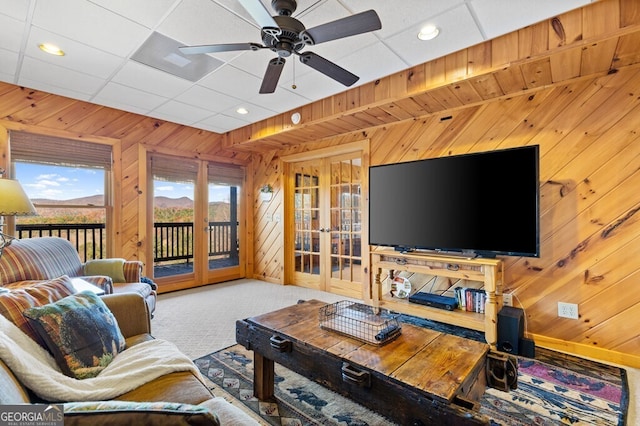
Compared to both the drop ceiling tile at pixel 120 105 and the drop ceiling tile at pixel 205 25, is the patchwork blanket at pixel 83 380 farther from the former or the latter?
the drop ceiling tile at pixel 120 105

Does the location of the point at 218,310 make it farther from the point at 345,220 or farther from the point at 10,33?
the point at 10,33

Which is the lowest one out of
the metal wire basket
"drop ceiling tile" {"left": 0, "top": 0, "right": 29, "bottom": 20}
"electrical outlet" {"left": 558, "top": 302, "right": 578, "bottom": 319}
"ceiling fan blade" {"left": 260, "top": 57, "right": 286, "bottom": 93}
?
"electrical outlet" {"left": 558, "top": 302, "right": 578, "bottom": 319}

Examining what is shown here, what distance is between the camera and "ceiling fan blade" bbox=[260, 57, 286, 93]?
2.03m

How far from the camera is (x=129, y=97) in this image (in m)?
3.43

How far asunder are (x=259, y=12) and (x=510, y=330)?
113 inches

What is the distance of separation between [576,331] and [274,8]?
3.40 metres

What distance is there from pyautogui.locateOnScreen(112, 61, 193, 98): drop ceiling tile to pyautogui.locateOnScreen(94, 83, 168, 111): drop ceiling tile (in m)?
0.13

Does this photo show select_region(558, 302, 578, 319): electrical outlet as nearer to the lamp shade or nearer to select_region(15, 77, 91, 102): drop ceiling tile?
the lamp shade

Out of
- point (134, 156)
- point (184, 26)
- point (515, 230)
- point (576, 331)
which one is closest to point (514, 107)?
point (515, 230)

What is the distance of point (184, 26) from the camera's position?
213cm

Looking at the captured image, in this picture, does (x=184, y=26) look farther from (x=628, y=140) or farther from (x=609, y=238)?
(x=609, y=238)

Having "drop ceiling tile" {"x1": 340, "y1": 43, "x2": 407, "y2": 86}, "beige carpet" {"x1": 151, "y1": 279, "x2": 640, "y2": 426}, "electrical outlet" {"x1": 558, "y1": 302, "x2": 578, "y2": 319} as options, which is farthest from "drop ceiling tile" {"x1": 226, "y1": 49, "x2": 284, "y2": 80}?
"electrical outlet" {"x1": 558, "y1": 302, "x2": 578, "y2": 319}

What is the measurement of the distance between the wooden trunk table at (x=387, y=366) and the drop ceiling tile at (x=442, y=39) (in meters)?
2.06

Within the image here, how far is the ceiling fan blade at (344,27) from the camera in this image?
62.8 inches
